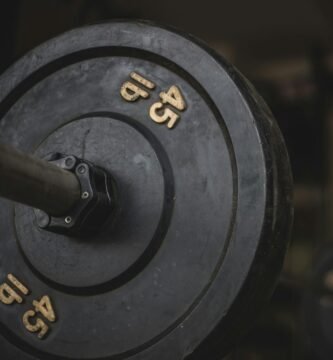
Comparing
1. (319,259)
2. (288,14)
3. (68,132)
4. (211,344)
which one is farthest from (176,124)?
(288,14)

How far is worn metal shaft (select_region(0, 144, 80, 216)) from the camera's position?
0.78 meters

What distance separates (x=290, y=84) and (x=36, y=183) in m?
3.61

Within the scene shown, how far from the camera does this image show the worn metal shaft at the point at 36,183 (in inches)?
30.7

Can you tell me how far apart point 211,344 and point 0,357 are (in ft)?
1.13

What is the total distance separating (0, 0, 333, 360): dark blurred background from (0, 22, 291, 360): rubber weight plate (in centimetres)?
237

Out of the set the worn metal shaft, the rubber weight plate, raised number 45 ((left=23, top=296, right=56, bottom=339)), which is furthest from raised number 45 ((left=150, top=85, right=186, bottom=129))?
raised number 45 ((left=23, top=296, right=56, bottom=339))

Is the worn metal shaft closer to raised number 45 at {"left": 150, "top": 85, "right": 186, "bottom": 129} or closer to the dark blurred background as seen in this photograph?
raised number 45 at {"left": 150, "top": 85, "right": 186, "bottom": 129}

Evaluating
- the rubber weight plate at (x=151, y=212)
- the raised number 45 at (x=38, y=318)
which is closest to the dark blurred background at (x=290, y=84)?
the rubber weight plate at (x=151, y=212)

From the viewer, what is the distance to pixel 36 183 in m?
0.82

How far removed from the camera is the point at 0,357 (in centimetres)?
99

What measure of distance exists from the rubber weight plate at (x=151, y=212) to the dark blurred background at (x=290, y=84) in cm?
237

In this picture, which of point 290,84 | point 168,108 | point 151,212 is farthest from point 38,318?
point 290,84

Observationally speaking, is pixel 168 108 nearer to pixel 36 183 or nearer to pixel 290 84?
pixel 36 183

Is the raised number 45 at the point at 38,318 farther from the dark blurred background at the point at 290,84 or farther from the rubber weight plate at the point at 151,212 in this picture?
the dark blurred background at the point at 290,84
